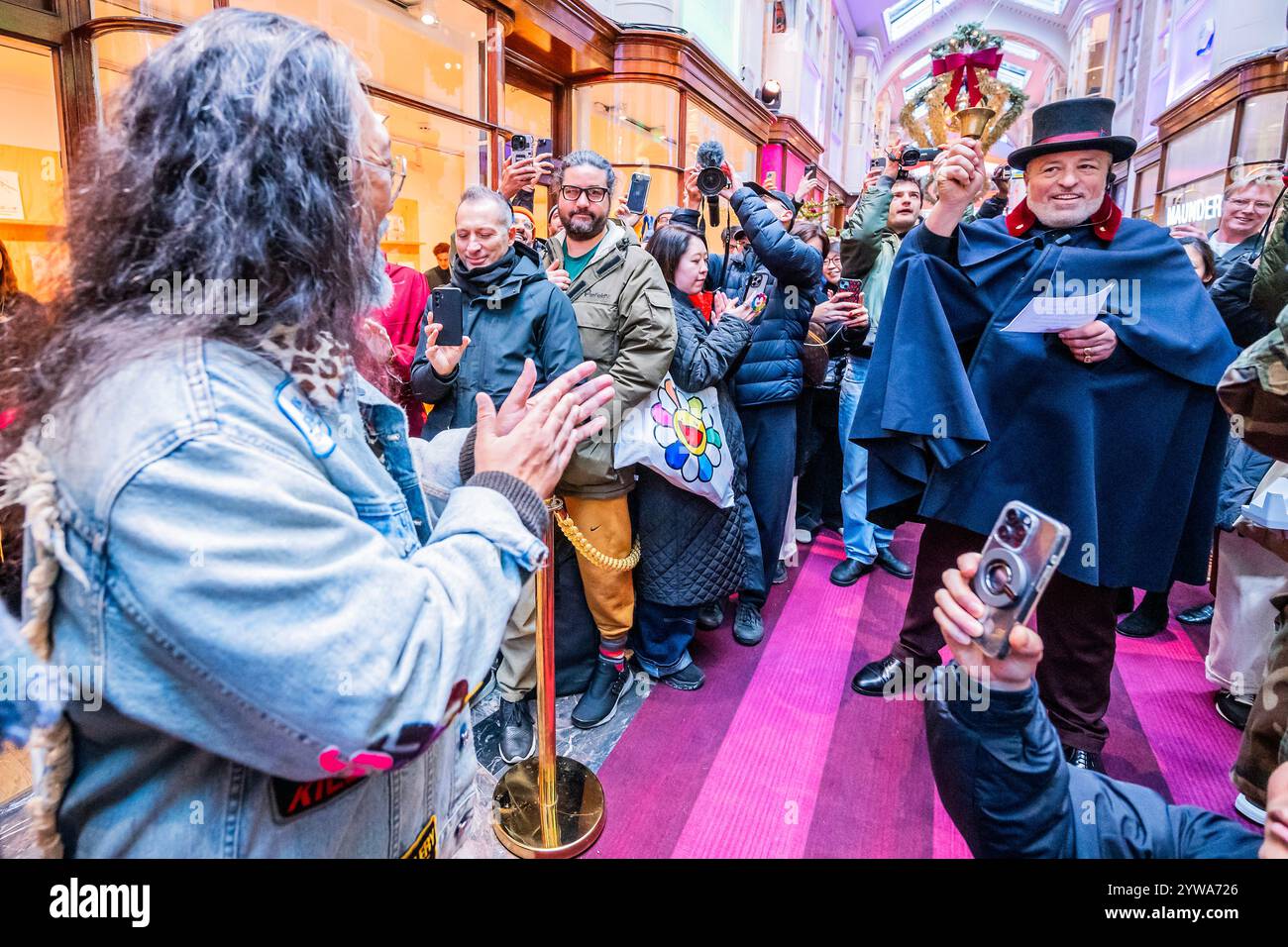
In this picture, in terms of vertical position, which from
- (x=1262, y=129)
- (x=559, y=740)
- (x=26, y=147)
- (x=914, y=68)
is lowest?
(x=559, y=740)

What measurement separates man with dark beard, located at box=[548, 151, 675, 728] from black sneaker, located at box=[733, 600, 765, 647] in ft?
2.17

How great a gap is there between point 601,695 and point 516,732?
1.15 feet

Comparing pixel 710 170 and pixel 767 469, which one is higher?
pixel 710 170

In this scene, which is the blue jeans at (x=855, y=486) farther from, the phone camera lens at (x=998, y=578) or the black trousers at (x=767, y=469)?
the phone camera lens at (x=998, y=578)

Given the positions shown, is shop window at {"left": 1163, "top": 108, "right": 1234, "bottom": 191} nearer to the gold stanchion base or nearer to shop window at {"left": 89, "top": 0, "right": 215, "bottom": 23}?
shop window at {"left": 89, "top": 0, "right": 215, "bottom": 23}

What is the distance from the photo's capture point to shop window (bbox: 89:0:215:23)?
318 cm

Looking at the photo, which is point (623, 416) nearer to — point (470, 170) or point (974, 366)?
point (974, 366)

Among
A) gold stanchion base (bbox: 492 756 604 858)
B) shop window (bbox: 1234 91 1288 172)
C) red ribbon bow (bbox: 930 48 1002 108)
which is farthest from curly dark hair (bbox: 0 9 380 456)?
shop window (bbox: 1234 91 1288 172)

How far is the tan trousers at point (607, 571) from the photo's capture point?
2604 mm

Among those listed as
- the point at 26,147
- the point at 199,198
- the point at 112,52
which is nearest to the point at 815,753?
the point at 199,198

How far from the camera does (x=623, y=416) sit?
254 cm

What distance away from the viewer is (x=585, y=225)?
8.85 ft

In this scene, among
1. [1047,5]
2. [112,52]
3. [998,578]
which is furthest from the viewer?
[1047,5]

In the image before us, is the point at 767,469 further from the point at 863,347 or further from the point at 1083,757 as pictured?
the point at 1083,757
